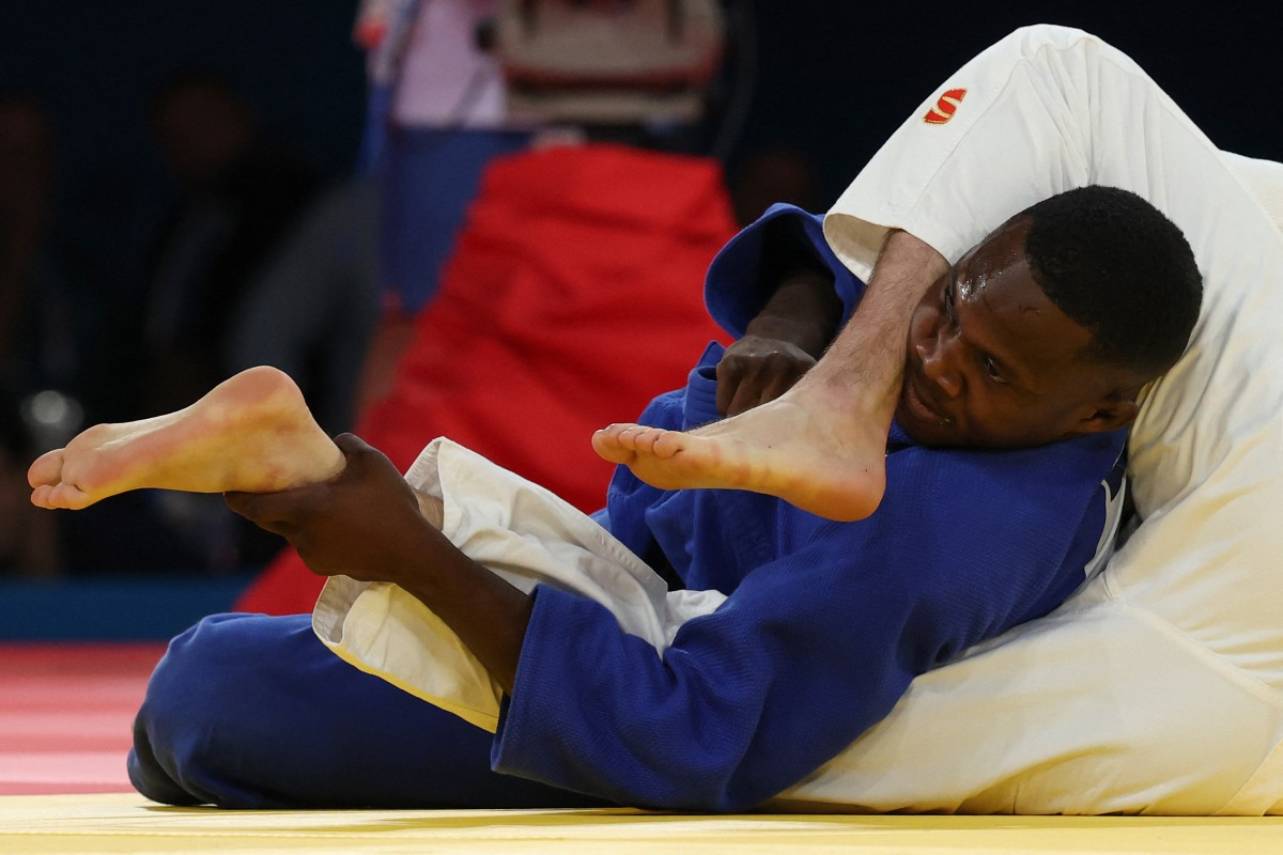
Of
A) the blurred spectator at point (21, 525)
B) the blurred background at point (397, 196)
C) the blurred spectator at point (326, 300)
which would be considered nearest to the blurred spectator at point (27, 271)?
the blurred background at point (397, 196)

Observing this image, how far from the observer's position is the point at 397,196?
4195mm

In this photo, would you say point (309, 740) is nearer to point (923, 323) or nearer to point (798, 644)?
point (798, 644)

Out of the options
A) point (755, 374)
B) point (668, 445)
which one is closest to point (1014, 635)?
point (755, 374)

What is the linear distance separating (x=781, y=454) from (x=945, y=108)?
50 centimetres

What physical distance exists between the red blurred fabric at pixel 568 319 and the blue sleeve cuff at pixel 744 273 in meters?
1.46

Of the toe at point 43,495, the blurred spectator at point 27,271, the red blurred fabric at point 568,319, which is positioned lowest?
the blurred spectator at point 27,271

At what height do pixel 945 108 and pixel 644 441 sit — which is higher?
pixel 945 108

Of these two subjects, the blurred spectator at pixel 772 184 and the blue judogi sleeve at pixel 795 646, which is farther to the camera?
the blurred spectator at pixel 772 184

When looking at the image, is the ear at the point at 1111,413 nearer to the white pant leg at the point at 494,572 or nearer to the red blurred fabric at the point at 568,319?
the white pant leg at the point at 494,572

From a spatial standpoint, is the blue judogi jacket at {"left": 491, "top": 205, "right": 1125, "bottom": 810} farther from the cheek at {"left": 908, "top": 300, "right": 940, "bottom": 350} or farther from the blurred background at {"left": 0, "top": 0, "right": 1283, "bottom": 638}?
the blurred background at {"left": 0, "top": 0, "right": 1283, "bottom": 638}

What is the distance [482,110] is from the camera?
4.12 metres

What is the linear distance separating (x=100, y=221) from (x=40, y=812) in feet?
14.9

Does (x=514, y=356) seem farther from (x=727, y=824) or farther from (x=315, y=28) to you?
(x=315, y=28)

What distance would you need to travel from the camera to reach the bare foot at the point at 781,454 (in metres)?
1.45
